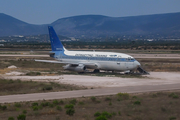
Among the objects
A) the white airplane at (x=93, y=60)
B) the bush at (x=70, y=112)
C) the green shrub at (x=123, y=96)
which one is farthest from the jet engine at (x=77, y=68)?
the bush at (x=70, y=112)

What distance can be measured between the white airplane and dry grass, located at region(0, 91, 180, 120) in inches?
686

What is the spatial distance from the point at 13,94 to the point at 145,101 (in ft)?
41.4

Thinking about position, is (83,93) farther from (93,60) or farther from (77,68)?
(93,60)

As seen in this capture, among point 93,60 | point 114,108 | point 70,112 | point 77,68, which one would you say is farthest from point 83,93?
point 93,60

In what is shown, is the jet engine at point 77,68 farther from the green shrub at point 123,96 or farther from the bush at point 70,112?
the bush at point 70,112

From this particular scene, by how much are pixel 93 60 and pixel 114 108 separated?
25417mm

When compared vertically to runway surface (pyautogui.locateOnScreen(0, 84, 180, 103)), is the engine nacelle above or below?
above

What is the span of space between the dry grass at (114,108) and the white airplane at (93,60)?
17414 millimetres

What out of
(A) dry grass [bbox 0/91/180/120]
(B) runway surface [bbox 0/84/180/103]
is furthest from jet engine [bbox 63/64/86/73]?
(A) dry grass [bbox 0/91/180/120]

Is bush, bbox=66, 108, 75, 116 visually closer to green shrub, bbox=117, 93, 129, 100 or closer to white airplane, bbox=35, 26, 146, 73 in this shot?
green shrub, bbox=117, 93, 129, 100

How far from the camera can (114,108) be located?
73.5 ft

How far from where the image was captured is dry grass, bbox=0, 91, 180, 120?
19688mm

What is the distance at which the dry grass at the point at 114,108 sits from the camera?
64.6 feet

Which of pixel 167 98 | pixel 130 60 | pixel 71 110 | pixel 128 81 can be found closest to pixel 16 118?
pixel 71 110
